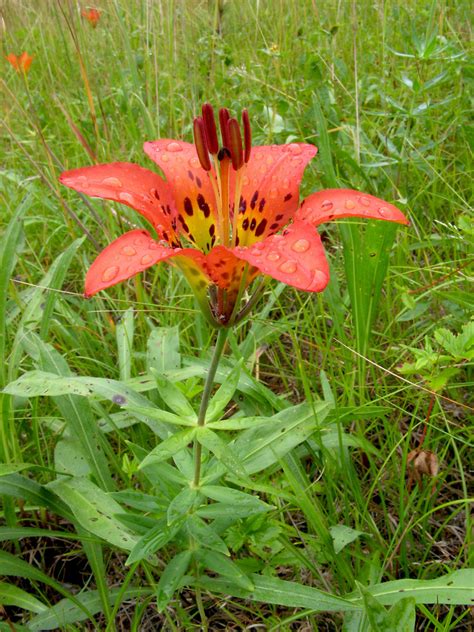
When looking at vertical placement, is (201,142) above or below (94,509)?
above

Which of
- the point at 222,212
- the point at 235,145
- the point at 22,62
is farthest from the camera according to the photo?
the point at 22,62

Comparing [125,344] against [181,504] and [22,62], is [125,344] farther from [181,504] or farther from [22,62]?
[22,62]

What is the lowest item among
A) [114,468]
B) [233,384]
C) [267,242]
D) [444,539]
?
[444,539]

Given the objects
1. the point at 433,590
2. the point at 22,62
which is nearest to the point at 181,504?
the point at 433,590

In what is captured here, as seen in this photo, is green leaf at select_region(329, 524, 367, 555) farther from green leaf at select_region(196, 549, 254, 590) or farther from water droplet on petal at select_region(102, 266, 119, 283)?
water droplet on petal at select_region(102, 266, 119, 283)

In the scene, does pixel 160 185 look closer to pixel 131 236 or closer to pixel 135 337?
pixel 131 236

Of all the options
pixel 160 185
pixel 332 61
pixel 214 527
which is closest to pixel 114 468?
Answer: pixel 214 527
